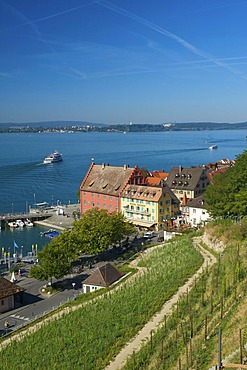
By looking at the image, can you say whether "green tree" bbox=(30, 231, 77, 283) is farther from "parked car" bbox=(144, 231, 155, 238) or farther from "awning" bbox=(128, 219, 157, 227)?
"awning" bbox=(128, 219, 157, 227)

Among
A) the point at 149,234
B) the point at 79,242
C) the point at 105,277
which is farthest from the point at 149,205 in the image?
the point at 105,277

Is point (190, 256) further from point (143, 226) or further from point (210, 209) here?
point (143, 226)

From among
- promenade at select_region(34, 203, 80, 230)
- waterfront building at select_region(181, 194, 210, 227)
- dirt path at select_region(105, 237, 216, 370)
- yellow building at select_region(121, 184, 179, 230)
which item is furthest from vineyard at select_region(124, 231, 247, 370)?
promenade at select_region(34, 203, 80, 230)

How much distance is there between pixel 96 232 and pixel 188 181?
23951mm

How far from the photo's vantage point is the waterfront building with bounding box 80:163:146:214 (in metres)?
54.1

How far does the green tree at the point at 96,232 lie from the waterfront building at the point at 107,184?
47.5 feet

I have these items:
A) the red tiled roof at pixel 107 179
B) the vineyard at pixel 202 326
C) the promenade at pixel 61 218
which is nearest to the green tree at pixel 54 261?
the vineyard at pixel 202 326

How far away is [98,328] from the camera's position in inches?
821

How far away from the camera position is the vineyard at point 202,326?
15765 mm

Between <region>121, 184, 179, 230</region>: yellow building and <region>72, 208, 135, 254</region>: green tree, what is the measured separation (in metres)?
11.0

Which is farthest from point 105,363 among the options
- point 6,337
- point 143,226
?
point 143,226

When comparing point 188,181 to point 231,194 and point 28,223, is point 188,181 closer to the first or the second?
point 28,223

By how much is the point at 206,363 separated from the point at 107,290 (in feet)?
44.8

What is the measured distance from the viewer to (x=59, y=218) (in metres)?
60.6
